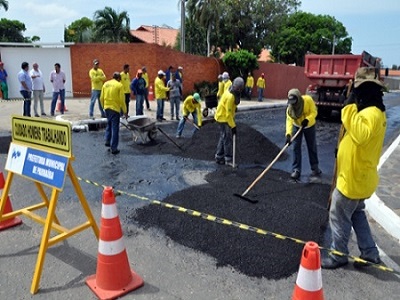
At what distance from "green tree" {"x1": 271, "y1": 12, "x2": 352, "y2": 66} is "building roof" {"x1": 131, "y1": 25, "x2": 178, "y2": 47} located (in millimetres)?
13764

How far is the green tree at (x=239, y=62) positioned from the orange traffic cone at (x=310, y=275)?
2070 cm

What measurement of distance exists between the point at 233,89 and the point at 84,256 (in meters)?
4.31

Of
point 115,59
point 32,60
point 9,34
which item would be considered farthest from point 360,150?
point 9,34

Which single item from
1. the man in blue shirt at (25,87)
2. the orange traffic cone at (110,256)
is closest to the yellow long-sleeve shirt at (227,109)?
the orange traffic cone at (110,256)

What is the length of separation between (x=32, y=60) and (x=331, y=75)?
47.3ft

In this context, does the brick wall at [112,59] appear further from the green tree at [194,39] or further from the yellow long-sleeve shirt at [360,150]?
the yellow long-sleeve shirt at [360,150]

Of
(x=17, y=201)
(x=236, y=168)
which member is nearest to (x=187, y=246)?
(x=17, y=201)

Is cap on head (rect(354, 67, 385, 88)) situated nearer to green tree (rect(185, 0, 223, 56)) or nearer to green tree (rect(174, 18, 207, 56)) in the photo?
green tree (rect(185, 0, 223, 56))

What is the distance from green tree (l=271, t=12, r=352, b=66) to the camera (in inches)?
1902

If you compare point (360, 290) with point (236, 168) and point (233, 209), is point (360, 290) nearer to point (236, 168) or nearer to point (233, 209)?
point (233, 209)

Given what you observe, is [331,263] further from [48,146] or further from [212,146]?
[212,146]

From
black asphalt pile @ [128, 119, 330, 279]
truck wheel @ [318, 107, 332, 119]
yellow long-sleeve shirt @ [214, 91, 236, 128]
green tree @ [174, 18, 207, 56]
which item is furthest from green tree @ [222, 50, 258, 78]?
black asphalt pile @ [128, 119, 330, 279]

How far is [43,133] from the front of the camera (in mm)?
3457

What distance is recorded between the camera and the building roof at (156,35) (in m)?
36.3
